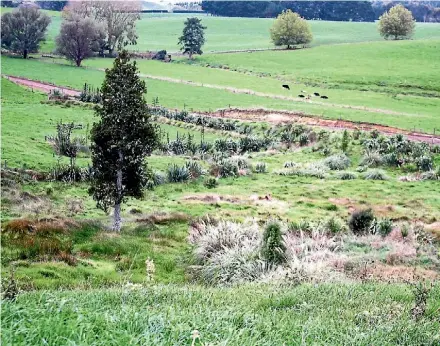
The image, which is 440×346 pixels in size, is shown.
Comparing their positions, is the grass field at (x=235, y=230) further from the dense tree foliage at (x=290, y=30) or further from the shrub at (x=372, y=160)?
the dense tree foliage at (x=290, y=30)

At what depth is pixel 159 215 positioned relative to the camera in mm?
22234

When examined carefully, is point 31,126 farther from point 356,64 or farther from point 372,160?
point 356,64

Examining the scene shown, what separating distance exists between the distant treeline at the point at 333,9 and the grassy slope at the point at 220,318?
162 meters

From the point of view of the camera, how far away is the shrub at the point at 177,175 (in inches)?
1218

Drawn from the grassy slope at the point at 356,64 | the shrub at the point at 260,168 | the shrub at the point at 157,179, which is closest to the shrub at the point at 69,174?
the shrub at the point at 157,179

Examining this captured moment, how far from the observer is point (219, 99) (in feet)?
205

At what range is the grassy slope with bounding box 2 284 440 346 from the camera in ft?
17.7

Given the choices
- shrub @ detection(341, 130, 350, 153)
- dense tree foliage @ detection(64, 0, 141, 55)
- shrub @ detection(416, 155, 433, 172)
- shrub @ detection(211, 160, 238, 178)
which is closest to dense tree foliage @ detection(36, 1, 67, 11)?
dense tree foliage @ detection(64, 0, 141, 55)

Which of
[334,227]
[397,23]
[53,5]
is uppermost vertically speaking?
[53,5]

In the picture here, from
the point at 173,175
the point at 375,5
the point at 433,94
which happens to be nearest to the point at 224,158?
the point at 173,175

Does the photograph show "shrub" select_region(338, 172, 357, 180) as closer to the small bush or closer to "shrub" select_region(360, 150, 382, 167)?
"shrub" select_region(360, 150, 382, 167)

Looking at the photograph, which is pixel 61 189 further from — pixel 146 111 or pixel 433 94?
pixel 433 94

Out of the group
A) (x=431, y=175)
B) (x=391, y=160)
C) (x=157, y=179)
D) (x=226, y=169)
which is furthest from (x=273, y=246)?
(x=391, y=160)

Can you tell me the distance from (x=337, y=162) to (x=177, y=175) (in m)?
12.2
